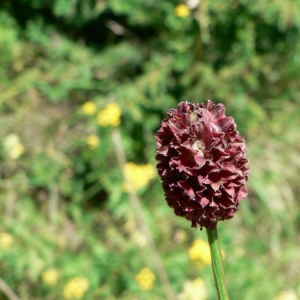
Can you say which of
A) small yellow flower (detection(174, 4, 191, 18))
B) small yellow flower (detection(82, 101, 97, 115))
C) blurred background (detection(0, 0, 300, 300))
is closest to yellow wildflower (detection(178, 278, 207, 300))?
blurred background (detection(0, 0, 300, 300))

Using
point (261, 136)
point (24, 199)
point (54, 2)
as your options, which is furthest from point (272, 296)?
point (54, 2)

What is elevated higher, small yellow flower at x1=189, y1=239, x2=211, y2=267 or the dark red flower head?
small yellow flower at x1=189, y1=239, x2=211, y2=267

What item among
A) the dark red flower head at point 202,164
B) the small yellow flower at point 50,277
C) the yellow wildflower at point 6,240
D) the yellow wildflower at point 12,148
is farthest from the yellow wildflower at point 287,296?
the dark red flower head at point 202,164

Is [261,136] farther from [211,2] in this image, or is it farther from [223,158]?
[223,158]

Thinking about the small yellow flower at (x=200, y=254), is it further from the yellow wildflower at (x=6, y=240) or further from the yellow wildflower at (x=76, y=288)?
the yellow wildflower at (x=6, y=240)

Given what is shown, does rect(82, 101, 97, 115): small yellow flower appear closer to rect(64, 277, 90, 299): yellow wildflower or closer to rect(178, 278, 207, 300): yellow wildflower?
rect(64, 277, 90, 299): yellow wildflower

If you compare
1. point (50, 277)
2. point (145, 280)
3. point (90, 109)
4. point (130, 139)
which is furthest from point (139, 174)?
point (50, 277)
